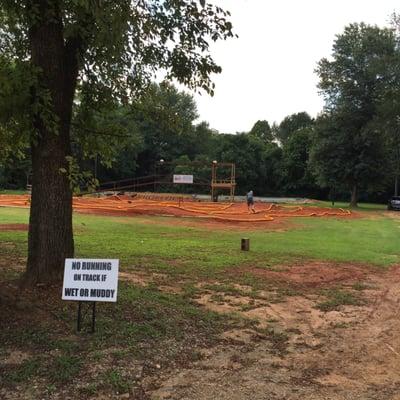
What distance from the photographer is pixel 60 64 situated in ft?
25.5

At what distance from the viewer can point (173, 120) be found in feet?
32.6

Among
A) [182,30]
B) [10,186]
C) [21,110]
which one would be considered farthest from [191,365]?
[10,186]

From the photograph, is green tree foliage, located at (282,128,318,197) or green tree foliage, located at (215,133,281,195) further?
green tree foliage, located at (215,133,281,195)

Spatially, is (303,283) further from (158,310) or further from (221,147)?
(221,147)

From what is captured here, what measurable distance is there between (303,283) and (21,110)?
653cm

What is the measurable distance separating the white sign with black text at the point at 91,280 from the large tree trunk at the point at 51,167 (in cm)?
145

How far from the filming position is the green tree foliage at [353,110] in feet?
159

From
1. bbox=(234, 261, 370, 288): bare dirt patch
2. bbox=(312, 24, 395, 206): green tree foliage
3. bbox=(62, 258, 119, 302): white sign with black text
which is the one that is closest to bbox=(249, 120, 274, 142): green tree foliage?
bbox=(312, 24, 395, 206): green tree foliage

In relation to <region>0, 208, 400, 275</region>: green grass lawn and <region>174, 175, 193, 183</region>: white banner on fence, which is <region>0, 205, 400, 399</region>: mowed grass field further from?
<region>174, 175, 193, 183</region>: white banner on fence

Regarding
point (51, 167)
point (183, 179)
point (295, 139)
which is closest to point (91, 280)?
point (51, 167)

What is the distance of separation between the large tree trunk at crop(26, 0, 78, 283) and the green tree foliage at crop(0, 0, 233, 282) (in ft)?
0.04

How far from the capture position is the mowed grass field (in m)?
5.48

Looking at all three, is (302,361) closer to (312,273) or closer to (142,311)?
(142,311)

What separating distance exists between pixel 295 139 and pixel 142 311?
232ft
